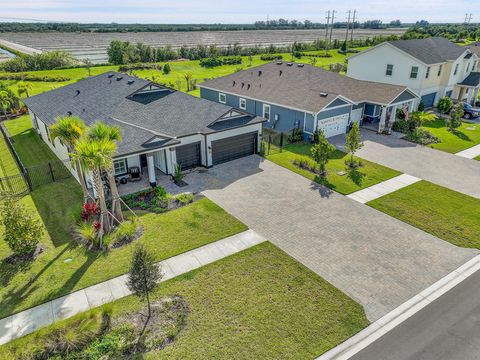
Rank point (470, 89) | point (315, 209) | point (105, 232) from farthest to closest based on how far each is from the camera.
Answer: point (470, 89) → point (315, 209) → point (105, 232)

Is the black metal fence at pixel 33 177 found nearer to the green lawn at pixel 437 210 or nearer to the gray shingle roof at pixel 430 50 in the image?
the green lawn at pixel 437 210

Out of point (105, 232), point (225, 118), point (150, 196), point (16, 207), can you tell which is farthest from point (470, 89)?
point (16, 207)

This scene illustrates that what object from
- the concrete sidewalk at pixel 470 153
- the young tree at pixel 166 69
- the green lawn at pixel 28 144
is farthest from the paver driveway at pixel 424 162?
the young tree at pixel 166 69

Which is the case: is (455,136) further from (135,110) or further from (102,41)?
(102,41)

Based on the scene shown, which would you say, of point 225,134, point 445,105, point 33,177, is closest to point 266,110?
point 225,134

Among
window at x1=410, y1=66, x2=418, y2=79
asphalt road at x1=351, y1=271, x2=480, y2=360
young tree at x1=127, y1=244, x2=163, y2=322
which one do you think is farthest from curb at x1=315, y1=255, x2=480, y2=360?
window at x1=410, y1=66, x2=418, y2=79

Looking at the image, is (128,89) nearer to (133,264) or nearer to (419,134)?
(133,264)
